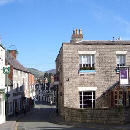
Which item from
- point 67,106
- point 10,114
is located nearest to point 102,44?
point 67,106

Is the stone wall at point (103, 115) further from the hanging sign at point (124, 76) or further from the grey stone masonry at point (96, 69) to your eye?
the hanging sign at point (124, 76)

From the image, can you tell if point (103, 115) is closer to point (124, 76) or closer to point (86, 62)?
point (124, 76)

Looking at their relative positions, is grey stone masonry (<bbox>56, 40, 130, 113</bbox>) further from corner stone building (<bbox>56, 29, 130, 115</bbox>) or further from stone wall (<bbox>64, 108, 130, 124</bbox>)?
stone wall (<bbox>64, 108, 130, 124</bbox>)

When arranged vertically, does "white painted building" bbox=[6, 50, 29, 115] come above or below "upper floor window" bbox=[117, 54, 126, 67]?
below

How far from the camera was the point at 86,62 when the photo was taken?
106 ft

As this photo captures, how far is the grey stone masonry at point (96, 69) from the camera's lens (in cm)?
3203

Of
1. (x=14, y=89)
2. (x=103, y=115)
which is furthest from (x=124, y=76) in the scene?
(x=14, y=89)

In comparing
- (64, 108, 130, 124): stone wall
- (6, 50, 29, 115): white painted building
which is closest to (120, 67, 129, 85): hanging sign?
(64, 108, 130, 124): stone wall

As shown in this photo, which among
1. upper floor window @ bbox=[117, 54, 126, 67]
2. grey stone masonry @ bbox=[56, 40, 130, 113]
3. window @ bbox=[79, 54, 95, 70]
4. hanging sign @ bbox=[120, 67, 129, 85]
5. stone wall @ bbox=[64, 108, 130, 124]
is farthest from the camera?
upper floor window @ bbox=[117, 54, 126, 67]

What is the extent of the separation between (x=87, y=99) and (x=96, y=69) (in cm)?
304

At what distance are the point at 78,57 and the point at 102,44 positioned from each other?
270 centimetres

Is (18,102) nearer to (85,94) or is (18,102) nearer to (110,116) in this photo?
(85,94)

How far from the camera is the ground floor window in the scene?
32062 mm

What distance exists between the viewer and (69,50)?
32.2 meters
